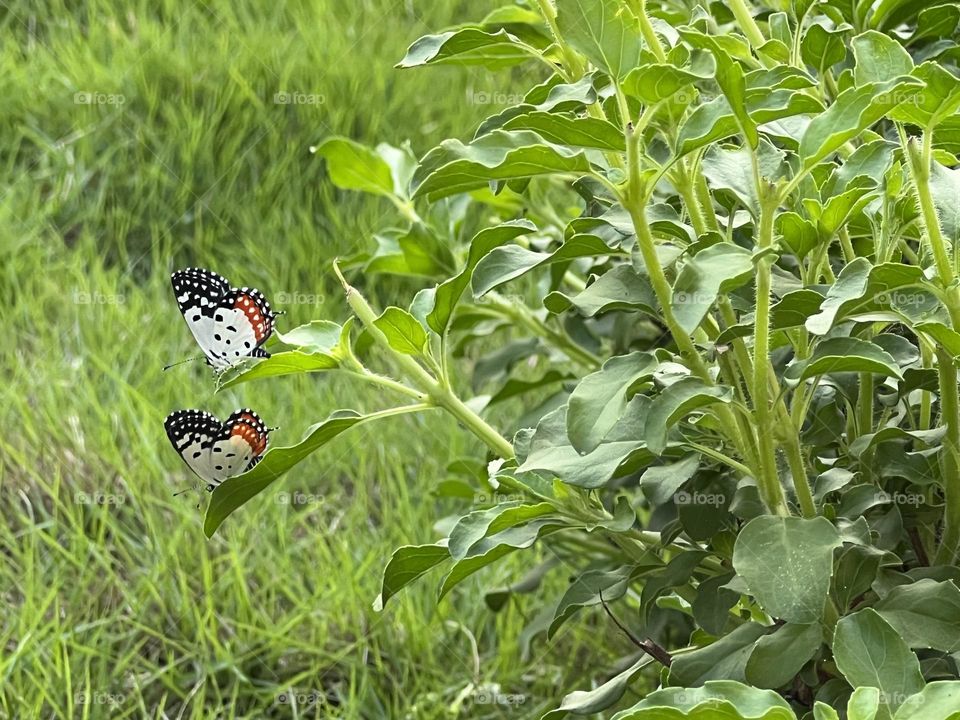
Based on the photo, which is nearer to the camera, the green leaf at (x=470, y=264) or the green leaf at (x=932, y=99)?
the green leaf at (x=932, y=99)

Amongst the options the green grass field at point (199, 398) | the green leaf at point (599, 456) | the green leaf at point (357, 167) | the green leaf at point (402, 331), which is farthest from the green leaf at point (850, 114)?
the green grass field at point (199, 398)

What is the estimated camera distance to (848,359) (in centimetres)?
86

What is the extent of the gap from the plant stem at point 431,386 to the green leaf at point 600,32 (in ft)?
0.90

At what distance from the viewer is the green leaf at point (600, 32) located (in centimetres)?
83

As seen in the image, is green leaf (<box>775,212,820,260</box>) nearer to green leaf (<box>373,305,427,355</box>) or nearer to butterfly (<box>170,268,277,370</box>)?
green leaf (<box>373,305,427,355</box>)

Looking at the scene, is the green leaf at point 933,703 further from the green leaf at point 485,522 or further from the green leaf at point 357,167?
the green leaf at point 357,167

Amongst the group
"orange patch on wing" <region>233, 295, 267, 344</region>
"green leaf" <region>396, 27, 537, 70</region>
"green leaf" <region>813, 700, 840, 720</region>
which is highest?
"green leaf" <region>396, 27, 537, 70</region>

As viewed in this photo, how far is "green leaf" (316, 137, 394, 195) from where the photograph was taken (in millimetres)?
1359

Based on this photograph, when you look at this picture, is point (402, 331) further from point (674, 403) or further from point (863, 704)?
point (863, 704)

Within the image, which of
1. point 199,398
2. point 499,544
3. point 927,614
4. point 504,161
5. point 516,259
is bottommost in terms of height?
point 199,398

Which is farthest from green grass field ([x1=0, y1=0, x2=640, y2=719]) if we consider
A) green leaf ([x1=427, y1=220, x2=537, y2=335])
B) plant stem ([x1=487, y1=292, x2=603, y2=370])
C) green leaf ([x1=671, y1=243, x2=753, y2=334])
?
green leaf ([x1=671, y1=243, x2=753, y2=334])

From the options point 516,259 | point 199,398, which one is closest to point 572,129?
point 516,259

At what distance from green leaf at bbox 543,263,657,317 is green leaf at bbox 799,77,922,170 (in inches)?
6.4

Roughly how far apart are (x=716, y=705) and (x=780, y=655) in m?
0.29
